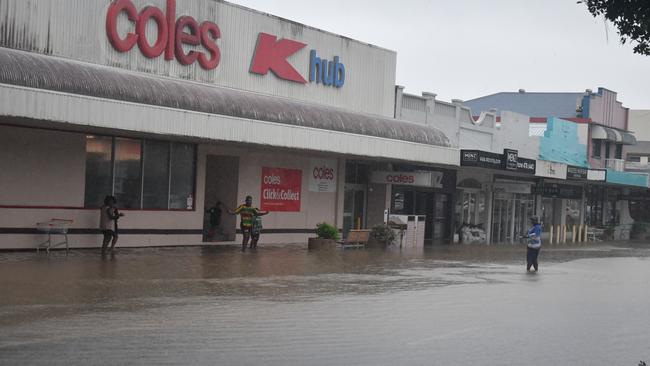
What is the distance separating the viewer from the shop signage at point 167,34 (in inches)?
944

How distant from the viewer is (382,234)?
31422 millimetres

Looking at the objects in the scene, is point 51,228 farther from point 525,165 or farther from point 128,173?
point 525,165

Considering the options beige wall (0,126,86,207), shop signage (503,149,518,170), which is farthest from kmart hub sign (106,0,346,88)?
shop signage (503,149,518,170)

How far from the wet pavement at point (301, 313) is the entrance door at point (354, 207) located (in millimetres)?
10312

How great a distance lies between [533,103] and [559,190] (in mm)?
14409

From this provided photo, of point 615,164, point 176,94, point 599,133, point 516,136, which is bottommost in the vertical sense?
point 176,94

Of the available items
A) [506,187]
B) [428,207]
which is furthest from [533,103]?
[428,207]

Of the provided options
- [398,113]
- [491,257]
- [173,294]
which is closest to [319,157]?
[398,113]

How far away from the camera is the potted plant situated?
28641mm

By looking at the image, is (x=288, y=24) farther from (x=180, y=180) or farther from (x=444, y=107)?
(x=444, y=107)

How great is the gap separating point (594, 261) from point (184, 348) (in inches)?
889

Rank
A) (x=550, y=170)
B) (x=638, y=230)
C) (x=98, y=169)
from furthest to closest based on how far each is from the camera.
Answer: (x=638, y=230)
(x=550, y=170)
(x=98, y=169)

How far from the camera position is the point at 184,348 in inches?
414

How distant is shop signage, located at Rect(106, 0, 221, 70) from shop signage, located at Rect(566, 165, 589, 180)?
79.8 feet
